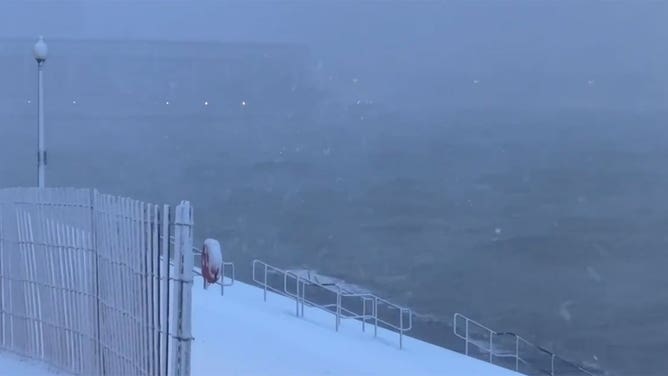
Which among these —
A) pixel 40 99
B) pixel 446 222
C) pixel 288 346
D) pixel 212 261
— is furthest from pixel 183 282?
pixel 446 222

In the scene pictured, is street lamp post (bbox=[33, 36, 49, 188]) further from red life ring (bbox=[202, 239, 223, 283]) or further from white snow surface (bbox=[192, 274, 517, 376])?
red life ring (bbox=[202, 239, 223, 283])

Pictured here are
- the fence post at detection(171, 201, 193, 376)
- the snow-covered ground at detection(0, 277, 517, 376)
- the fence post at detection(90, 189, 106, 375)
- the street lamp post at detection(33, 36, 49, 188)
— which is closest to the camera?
the fence post at detection(171, 201, 193, 376)

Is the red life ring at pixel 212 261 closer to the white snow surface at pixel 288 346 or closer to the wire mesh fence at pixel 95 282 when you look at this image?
the wire mesh fence at pixel 95 282

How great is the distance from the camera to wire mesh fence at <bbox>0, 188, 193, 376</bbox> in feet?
20.3

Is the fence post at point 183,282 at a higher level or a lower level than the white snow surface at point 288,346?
higher

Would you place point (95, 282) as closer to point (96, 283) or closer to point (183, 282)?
point (96, 283)

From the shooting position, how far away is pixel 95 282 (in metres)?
7.20

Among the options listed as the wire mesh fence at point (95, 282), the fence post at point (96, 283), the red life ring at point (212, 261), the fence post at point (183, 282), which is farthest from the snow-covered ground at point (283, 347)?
the fence post at point (183, 282)

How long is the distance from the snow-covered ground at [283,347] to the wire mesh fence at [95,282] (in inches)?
16.4

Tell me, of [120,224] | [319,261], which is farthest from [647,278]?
Answer: [120,224]

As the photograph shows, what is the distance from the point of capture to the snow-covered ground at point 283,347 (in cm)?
1115

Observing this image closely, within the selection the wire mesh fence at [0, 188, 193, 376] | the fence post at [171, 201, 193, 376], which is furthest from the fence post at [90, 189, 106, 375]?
the fence post at [171, 201, 193, 376]

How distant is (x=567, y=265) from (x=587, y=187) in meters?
32.0

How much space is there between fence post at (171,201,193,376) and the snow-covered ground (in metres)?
2.25
